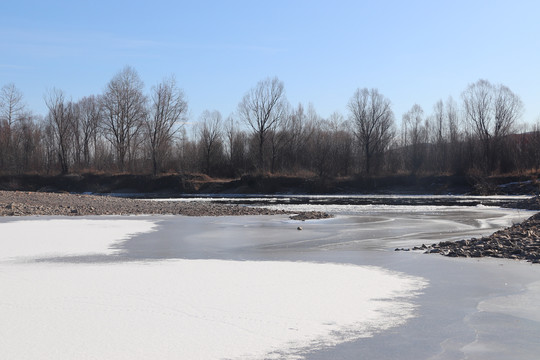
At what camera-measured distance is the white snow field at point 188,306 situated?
5.03m

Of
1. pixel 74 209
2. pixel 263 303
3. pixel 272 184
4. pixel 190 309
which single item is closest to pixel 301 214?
pixel 74 209

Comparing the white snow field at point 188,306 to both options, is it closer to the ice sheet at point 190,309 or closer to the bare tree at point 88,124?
the ice sheet at point 190,309

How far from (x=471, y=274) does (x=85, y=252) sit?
806 centimetres

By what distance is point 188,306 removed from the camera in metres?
6.54

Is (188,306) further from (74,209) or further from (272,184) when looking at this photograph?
(272,184)

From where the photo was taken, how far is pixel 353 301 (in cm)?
698

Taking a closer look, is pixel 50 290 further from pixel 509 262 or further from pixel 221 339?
pixel 509 262

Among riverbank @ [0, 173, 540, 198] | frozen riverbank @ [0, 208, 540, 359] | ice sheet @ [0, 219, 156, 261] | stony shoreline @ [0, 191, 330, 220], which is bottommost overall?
frozen riverbank @ [0, 208, 540, 359]

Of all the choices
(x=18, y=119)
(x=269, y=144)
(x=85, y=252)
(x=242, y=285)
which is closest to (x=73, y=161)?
(x=18, y=119)

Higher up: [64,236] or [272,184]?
[272,184]

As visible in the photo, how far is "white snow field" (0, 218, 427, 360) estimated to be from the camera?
16.5ft

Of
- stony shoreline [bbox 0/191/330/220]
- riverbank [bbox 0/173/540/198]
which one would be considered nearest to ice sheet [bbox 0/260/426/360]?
stony shoreline [bbox 0/191/330/220]

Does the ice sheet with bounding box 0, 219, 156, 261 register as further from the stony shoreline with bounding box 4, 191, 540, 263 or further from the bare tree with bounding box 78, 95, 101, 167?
the bare tree with bounding box 78, 95, 101, 167

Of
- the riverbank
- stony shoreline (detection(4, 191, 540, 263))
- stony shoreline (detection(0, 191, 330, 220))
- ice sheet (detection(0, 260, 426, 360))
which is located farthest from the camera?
the riverbank
